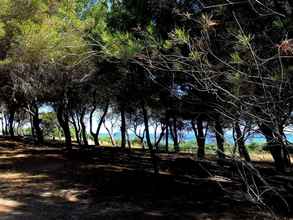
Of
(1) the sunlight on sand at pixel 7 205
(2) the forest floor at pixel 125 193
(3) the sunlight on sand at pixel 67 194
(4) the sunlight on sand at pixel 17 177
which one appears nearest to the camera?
(1) the sunlight on sand at pixel 7 205

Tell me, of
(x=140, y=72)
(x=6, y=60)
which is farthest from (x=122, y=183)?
(x=6, y=60)

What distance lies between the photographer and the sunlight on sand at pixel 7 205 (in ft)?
26.2

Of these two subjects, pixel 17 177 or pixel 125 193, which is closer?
pixel 125 193

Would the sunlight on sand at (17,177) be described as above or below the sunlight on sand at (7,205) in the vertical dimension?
above

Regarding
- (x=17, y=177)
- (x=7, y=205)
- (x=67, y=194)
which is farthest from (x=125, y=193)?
(x=17, y=177)

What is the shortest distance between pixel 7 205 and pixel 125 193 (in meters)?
3.00

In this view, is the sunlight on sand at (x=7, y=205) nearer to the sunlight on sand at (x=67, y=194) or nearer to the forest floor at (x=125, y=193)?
the forest floor at (x=125, y=193)

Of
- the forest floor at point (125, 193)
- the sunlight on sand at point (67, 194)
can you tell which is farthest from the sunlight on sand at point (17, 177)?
the sunlight on sand at point (67, 194)

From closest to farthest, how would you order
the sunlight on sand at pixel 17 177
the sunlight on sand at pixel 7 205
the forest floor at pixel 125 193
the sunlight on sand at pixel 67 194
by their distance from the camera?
the sunlight on sand at pixel 7 205 < the forest floor at pixel 125 193 < the sunlight on sand at pixel 67 194 < the sunlight on sand at pixel 17 177

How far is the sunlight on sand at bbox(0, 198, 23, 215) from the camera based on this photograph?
315 inches

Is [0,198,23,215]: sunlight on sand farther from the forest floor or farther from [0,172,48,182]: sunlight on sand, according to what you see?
[0,172,48,182]: sunlight on sand

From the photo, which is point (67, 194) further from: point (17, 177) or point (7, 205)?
point (17, 177)

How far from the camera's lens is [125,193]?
1016 centimetres

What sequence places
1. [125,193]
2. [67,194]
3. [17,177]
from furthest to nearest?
[17,177], [125,193], [67,194]
